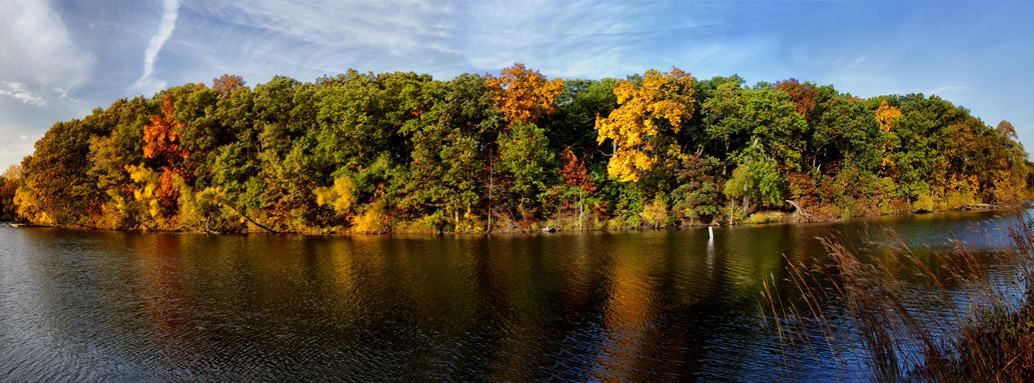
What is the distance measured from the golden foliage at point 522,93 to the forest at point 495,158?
167mm

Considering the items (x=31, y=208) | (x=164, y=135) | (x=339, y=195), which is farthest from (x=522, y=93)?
(x=31, y=208)

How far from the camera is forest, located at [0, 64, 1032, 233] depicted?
43.2m

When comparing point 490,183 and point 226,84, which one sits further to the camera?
point 226,84

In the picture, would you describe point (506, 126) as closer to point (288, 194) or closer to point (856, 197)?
point (288, 194)

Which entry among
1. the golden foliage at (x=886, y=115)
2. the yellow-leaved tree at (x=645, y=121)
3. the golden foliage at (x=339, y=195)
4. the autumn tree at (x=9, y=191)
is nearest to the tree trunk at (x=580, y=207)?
the yellow-leaved tree at (x=645, y=121)

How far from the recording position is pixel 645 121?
42000 millimetres

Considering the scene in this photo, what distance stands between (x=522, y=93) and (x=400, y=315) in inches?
1217

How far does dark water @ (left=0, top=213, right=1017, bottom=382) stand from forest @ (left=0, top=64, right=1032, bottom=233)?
1386 centimetres

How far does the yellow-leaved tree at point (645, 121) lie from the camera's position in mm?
42750

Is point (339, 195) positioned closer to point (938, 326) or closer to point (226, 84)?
point (226, 84)

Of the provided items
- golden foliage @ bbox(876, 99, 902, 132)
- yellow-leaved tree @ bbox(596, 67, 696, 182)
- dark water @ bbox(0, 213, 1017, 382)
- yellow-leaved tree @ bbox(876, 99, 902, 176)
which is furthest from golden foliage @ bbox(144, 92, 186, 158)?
golden foliage @ bbox(876, 99, 902, 132)

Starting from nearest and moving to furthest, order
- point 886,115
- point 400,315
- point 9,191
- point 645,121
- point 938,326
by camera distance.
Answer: point 938,326
point 400,315
point 645,121
point 886,115
point 9,191

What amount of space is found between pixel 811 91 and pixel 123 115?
7086 cm

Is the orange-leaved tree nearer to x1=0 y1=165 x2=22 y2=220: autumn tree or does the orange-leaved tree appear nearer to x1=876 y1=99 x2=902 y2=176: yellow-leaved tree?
x1=0 y1=165 x2=22 y2=220: autumn tree
